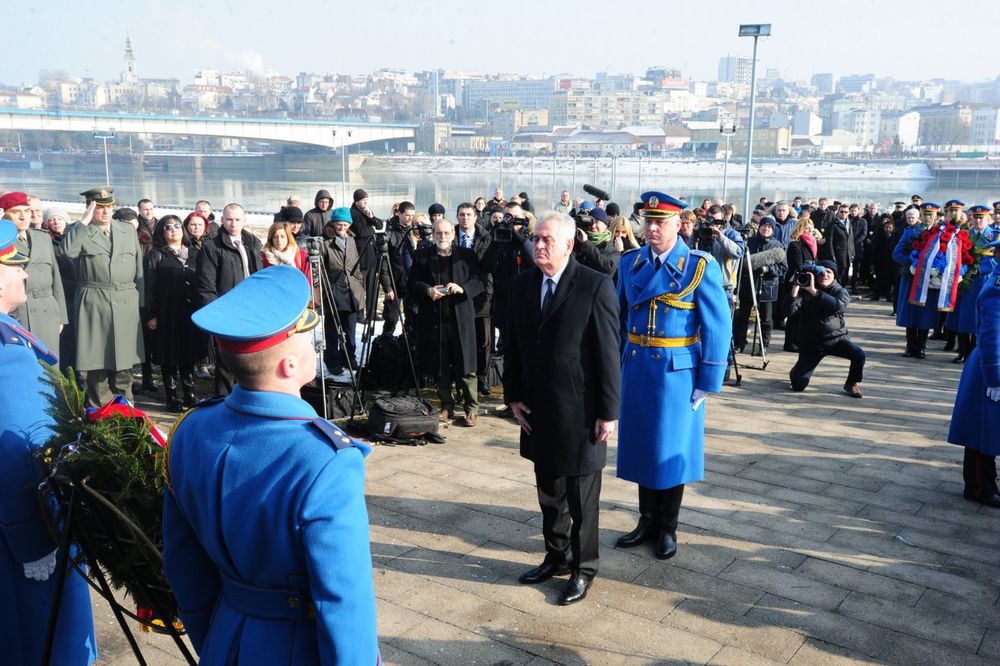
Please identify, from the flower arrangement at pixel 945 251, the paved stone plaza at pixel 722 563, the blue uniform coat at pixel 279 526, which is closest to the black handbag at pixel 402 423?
the paved stone plaza at pixel 722 563

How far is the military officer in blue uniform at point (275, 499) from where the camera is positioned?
5.66ft

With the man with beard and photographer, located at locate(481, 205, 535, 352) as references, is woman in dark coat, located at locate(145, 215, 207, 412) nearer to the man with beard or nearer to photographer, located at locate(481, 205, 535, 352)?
the man with beard

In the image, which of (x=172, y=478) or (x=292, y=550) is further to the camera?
(x=172, y=478)

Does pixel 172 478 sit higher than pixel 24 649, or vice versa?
pixel 172 478

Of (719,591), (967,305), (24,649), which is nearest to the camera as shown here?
(24,649)

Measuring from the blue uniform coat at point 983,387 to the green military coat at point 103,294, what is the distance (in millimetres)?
5884

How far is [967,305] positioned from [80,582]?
9.01 metres

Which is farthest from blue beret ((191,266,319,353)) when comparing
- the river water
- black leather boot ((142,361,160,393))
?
the river water

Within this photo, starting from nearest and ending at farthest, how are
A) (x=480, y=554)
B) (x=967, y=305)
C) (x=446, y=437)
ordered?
1. (x=480, y=554)
2. (x=446, y=437)
3. (x=967, y=305)

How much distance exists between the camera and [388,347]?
7.61 m

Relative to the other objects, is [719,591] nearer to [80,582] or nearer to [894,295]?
[80,582]

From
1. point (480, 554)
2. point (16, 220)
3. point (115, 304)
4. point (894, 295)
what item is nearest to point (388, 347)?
point (115, 304)

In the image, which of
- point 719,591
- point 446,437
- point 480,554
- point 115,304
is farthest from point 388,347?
point 719,591

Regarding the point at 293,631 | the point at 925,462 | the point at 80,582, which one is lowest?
the point at 925,462
